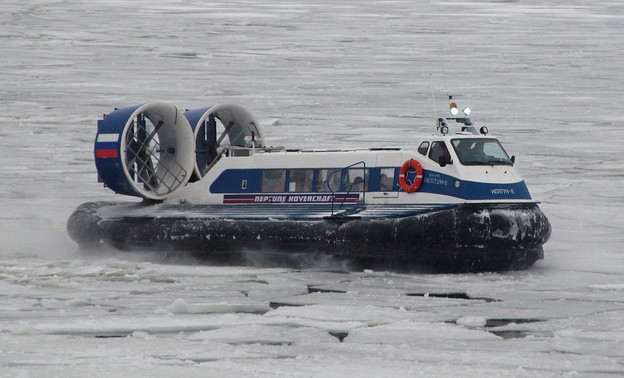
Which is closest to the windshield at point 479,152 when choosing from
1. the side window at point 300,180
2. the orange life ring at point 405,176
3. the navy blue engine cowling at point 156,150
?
the orange life ring at point 405,176

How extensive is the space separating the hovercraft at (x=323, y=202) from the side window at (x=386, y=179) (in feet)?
0.04

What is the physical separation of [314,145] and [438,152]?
21.4 feet

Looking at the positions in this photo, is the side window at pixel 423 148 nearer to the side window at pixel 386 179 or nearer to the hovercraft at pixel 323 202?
the hovercraft at pixel 323 202

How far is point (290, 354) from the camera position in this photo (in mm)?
7621

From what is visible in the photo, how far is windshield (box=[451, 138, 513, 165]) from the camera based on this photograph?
36.6ft

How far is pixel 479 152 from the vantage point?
11.3 m

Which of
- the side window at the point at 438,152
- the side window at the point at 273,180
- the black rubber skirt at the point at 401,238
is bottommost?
the black rubber skirt at the point at 401,238

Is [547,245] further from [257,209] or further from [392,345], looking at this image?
[392,345]

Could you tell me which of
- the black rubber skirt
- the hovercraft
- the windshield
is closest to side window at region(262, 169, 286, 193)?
the hovercraft

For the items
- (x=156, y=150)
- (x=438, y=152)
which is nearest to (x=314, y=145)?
(x=156, y=150)

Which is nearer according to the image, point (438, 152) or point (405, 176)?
point (438, 152)

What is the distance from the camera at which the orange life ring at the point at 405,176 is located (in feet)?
36.8

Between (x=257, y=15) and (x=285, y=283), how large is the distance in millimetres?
29475

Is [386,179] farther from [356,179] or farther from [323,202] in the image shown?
[323,202]
